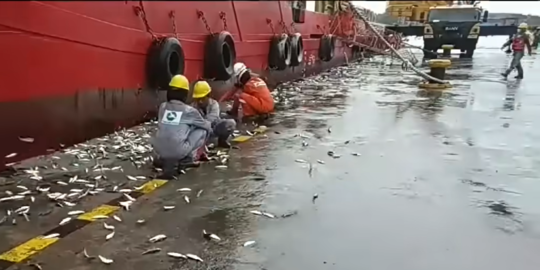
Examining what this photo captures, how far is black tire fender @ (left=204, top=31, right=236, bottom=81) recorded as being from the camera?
966 centimetres

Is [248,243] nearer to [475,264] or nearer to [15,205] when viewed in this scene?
[475,264]

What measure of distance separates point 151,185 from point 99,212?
83cm

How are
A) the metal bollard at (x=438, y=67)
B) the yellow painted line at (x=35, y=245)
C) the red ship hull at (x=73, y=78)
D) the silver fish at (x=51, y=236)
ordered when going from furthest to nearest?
the metal bollard at (x=438, y=67) → the red ship hull at (x=73, y=78) → the silver fish at (x=51, y=236) → the yellow painted line at (x=35, y=245)

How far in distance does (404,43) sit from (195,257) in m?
27.3

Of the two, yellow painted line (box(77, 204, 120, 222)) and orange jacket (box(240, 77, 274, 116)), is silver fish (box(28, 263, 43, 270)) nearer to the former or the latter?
yellow painted line (box(77, 204, 120, 222))

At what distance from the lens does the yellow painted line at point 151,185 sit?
4.93m

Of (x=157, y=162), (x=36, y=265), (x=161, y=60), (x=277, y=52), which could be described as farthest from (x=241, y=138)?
(x=277, y=52)

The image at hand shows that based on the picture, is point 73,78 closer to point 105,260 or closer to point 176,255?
point 105,260

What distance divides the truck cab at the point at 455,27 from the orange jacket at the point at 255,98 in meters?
20.5

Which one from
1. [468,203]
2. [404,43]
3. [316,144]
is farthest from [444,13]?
[468,203]

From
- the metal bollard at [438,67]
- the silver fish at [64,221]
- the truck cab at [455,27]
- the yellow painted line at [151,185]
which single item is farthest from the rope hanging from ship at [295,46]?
the truck cab at [455,27]

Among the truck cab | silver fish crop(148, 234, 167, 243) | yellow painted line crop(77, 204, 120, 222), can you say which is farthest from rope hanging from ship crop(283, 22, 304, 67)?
the truck cab

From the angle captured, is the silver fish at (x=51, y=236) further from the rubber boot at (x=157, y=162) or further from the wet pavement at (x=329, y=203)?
the rubber boot at (x=157, y=162)

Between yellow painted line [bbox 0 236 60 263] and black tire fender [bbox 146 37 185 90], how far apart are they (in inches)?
177
